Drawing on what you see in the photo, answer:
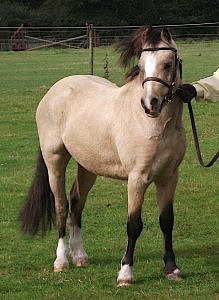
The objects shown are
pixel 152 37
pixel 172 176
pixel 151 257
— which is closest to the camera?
pixel 152 37

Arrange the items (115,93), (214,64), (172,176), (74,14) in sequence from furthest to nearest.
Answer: (74,14) → (214,64) → (115,93) → (172,176)

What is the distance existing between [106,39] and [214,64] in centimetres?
1590

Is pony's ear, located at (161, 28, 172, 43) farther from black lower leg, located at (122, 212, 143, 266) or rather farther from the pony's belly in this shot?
black lower leg, located at (122, 212, 143, 266)

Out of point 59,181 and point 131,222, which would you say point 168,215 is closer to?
point 131,222

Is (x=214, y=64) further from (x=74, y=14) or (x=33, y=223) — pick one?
(x=74, y=14)

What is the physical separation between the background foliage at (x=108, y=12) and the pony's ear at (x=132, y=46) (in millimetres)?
50514

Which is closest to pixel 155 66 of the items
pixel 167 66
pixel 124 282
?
pixel 167 66

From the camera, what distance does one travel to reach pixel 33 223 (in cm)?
645

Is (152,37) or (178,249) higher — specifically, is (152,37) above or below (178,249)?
above

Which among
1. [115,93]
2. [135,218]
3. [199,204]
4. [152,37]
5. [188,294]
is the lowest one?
[199,204]

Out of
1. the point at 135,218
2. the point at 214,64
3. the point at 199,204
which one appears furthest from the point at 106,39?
the point at 135,218

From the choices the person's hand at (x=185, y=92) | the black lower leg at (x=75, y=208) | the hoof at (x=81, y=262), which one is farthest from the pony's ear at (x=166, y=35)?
the hoof at (x=81, y=262)

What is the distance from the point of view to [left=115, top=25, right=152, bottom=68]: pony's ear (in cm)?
520

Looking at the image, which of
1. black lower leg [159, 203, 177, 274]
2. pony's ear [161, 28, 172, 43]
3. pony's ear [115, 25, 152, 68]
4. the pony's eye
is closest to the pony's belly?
black lower leg [159, 203, 177, 274]
